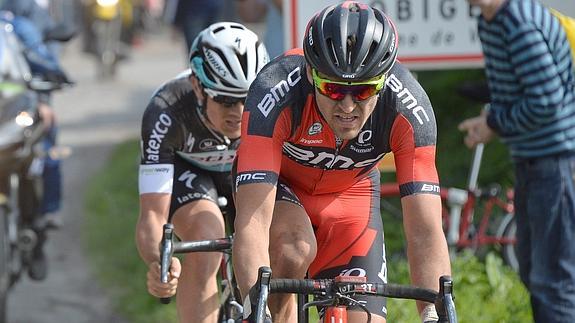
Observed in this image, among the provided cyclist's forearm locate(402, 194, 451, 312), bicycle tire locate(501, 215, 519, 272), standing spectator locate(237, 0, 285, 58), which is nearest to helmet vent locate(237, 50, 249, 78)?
cyclist's forearm locate(402, 194, 451, 312)

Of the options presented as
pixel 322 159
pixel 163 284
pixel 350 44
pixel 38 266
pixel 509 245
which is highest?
pixel 350 44

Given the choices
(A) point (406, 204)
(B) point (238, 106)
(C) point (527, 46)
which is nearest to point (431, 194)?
(A) point (406, 204)

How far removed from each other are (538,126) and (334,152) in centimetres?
172

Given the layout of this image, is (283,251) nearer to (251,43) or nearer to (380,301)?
(380,301)

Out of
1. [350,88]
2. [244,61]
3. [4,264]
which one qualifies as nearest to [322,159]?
[350,88]

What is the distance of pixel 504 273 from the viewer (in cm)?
816

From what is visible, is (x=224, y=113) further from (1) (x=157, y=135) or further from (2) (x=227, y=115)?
(1) (x=157, y=135)

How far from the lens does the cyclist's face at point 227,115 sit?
5512mm

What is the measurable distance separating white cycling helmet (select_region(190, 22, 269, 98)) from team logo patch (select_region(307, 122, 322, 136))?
969mm

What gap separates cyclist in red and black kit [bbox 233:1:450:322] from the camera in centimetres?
424

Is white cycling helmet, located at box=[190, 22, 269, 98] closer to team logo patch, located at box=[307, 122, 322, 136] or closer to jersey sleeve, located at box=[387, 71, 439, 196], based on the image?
team logo patch, located at box=[307, 122, 322, 136]

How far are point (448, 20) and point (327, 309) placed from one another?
13.3ft

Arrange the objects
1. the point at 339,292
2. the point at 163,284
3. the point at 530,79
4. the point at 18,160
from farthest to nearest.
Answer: the point at 18,160 → the point at 530,79 → the point at 163,284 → the point at 339,292

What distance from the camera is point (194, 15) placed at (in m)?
12.2
